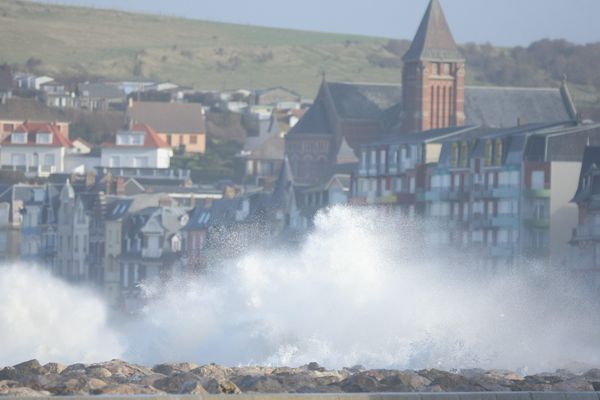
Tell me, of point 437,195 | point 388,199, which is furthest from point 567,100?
point 437,195

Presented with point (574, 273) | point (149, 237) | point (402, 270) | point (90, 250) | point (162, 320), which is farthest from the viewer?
point (90, 250)

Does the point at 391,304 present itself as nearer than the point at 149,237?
Yes

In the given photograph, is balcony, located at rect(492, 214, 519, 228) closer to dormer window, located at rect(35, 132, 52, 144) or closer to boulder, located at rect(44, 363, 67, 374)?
boulder, located at rect(44, 363, 67, 374)

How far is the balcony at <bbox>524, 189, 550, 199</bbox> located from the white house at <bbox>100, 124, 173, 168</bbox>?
3259 inches

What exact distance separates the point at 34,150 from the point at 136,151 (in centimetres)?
920

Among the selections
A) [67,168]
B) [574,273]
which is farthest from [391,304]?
[67,168]

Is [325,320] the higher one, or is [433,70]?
[433,70]

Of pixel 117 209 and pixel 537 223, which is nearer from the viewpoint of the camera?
pixel 537 223

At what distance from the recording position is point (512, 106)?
15412 centimetres

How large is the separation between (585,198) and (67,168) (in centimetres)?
9521

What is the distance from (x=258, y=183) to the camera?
16100 cm

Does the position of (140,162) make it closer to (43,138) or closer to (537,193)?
(43,138)

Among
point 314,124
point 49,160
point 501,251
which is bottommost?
point 501,251

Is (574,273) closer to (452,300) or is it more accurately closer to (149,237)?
(452,300)
